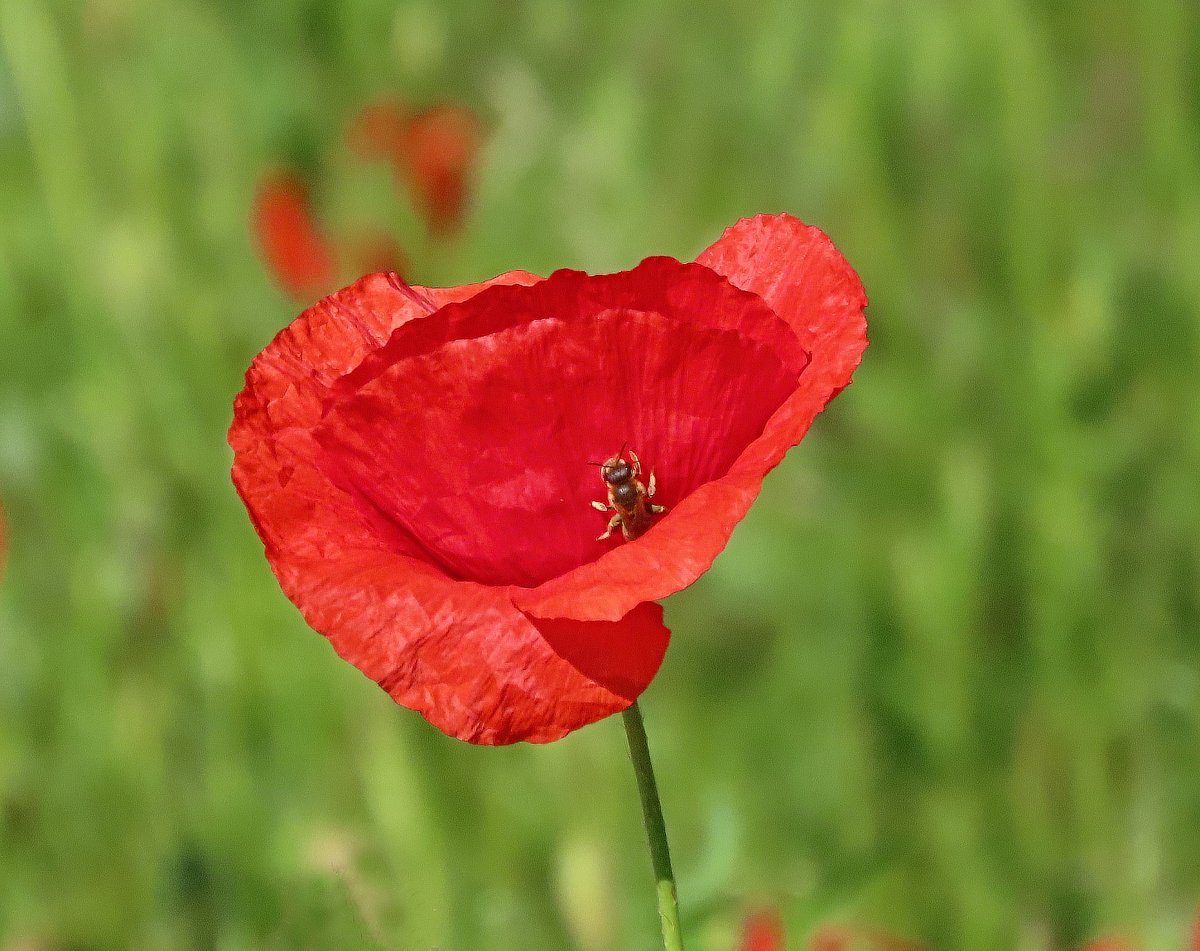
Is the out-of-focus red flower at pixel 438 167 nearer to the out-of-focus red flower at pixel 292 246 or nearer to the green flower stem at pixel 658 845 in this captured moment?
the out-of-focus red flower at pixel 292 246

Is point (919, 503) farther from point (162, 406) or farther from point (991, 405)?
point (162, 406)

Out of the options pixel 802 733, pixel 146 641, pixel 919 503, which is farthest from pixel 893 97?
pixel 146 641

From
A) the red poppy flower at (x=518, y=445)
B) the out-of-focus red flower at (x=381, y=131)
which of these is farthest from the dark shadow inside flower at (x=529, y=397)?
the out-of-focus red flower at (x=381, y=131)

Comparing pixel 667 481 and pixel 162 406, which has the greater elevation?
pixel 162 406

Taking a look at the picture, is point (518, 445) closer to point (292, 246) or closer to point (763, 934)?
point (763, 934)

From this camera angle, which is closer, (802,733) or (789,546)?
(802,733)

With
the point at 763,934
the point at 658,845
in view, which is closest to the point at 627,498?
the point at 658,845
